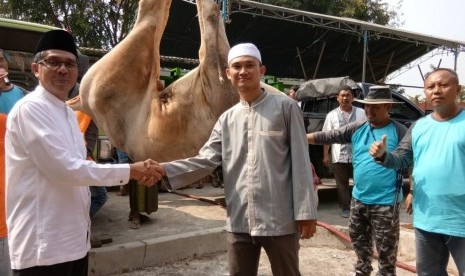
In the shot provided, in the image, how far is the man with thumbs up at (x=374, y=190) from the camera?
3523mm

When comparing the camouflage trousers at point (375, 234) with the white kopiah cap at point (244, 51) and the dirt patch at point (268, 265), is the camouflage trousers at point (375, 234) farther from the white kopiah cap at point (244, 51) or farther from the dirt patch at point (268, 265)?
the white kopiah cap at point (244, 51)

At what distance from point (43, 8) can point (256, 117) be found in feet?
49.6

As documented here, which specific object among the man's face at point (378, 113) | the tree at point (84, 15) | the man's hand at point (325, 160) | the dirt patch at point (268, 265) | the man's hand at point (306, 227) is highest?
the tree at point (84, 15)

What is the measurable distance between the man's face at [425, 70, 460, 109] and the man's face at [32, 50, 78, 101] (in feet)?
7.28

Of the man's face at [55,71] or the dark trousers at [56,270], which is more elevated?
the man's face at [55,71]

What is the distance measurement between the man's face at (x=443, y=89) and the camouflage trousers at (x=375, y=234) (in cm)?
115

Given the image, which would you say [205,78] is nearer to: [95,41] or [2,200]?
[2,200]

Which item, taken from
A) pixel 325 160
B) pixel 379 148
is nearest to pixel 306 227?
pixel 379 148

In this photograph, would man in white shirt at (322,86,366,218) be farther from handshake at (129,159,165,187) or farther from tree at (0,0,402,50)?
tree at (0,0,402,50)

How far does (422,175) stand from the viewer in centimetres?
273

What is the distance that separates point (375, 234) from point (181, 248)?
2265 mm

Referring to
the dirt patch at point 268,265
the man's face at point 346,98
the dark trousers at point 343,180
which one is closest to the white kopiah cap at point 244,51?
the dirt patch at point 268,265

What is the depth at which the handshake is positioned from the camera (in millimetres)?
2352

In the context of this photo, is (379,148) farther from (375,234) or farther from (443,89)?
(375,234)
